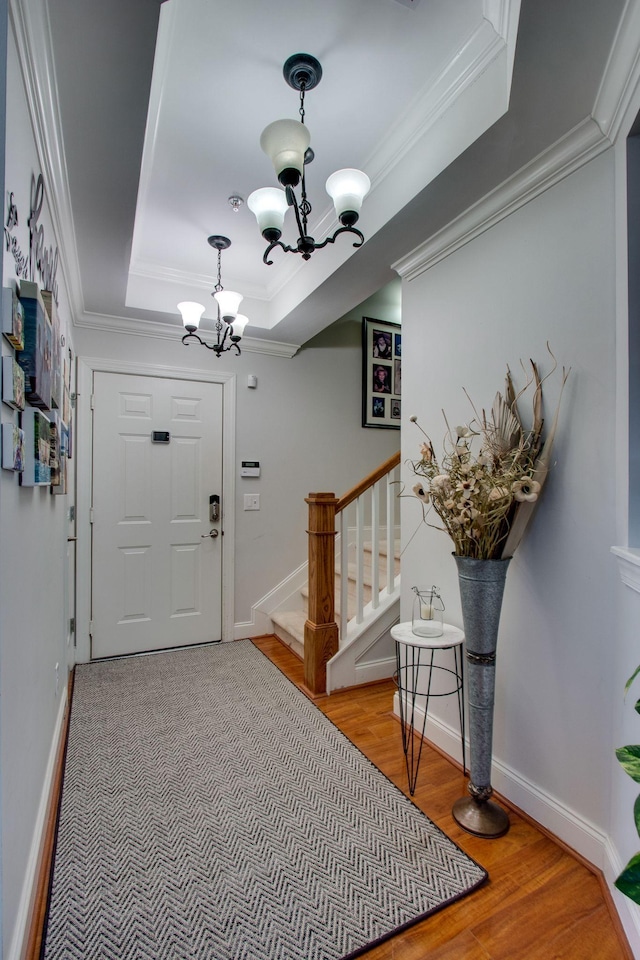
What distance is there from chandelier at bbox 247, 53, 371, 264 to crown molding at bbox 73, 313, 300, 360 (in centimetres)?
188

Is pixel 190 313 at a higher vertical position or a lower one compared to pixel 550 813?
higher

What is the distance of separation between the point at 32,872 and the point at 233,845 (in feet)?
1.97

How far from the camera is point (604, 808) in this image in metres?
1.45

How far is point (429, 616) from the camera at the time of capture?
2004mm

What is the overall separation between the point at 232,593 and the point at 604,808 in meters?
2.67

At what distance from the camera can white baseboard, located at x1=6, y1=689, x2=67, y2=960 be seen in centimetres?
111

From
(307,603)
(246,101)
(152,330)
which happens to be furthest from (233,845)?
(152,330)

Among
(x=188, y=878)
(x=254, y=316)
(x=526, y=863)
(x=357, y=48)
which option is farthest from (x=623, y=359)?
(x=254, y=316)

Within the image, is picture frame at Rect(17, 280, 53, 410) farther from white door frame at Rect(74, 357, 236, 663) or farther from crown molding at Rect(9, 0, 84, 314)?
white door frame at Rect(74, 357, 236, 663)

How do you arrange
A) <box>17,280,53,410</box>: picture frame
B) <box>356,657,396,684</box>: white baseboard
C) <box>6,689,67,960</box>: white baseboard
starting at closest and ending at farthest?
<box>6,689,67,960</box>: white baseboard < <box>17,280,53,410</box>: picture frame < <box>356,657,396,684</box>: white baseboard

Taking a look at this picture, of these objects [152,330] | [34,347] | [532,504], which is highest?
[152,330]

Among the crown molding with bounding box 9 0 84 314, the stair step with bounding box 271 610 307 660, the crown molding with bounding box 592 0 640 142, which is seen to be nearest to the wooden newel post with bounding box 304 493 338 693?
the stair step with bounding box 271 610 307 660

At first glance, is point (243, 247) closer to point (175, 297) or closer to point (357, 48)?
point (175, 297)

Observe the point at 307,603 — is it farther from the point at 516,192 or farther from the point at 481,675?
the point at 516,192
